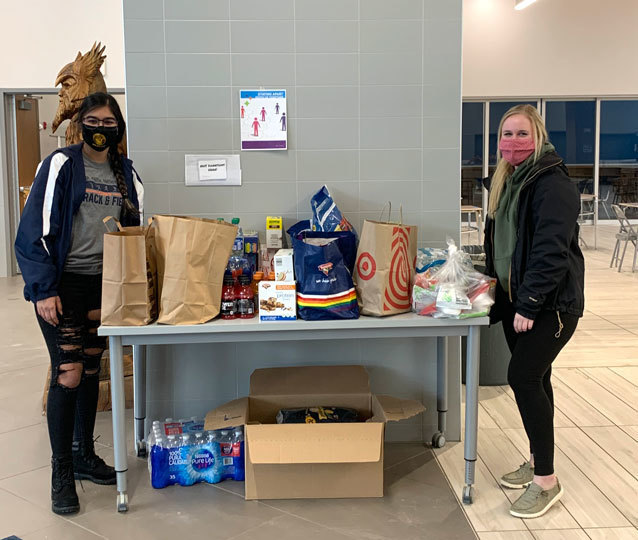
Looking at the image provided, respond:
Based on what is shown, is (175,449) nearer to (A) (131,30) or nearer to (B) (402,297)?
(B) (402,297)

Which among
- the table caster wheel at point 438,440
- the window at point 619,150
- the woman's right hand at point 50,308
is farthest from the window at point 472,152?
the woman's right hand at point 50,308

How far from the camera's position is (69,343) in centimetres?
268

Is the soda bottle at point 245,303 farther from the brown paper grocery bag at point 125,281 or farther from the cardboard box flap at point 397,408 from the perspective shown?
the cardboard box flap at point 397,408

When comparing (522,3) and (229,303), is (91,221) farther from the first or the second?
(522,3)

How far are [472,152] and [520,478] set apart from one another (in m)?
10.6

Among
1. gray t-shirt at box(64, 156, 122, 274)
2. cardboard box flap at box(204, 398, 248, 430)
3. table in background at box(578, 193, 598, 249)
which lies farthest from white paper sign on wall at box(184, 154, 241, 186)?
table in background at box(578, 193, 598, 249)

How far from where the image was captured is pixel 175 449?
9.52ft

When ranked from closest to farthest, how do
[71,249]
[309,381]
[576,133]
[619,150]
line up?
[71,249] < [309,381] < [576,133] < [619,150]

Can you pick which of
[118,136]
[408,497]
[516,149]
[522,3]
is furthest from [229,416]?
[522,3]

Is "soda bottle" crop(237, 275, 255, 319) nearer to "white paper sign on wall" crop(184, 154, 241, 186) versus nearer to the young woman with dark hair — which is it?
the young woman with dark hair

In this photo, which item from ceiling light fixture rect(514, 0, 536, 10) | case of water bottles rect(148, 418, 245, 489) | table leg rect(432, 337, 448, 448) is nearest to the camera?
case of water bottles rect(148, 418, 245, 489)

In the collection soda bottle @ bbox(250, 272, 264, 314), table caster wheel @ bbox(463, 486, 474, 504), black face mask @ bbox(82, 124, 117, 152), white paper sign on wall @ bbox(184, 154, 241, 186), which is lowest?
table caster wheel @ bbox(463, 486, 474, 504)

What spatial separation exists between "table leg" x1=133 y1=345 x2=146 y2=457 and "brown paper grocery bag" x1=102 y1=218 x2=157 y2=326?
66 cm

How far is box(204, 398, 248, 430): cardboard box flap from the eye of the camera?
2756 mm
